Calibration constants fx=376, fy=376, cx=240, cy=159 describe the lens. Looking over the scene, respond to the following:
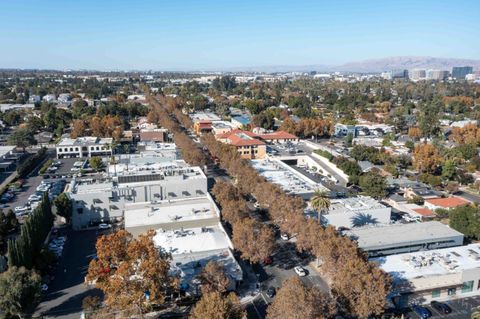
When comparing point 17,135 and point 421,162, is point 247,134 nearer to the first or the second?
point 421,162

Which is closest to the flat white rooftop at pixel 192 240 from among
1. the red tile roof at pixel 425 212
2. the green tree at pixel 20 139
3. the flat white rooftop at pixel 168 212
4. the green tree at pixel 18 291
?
the flat white rooftop at pixel 168 212

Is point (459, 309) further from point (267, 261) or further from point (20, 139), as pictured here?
point (20, 139)

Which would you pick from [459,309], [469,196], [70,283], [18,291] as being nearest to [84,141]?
[70,283]

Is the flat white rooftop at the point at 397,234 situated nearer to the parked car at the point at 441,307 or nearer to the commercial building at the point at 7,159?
the parked car at the point at 441,307

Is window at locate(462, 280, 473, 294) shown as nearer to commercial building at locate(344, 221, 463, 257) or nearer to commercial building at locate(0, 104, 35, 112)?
commercial building at locate(344, 221, 463, 257)

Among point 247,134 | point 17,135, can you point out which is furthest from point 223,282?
point 17,135

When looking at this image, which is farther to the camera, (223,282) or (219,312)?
(223,282)

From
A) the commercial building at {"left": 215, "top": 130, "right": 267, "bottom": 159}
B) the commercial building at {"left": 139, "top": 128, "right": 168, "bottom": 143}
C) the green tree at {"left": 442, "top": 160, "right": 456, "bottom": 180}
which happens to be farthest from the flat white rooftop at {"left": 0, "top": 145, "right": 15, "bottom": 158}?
the green tree at {"left": 442, "top": 160, "right": 456, "bottom": 180}
